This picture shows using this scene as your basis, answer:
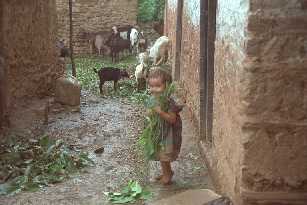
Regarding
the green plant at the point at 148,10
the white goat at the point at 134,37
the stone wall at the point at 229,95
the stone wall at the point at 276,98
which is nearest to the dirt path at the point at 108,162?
the stone wall at the point at 229,95

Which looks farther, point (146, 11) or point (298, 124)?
point (146, 11)

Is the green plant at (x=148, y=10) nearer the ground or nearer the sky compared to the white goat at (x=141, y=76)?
nearer the sky

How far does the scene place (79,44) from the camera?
18375mm

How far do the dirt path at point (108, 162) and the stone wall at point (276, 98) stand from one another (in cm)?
155

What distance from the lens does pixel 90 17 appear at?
18312 mm

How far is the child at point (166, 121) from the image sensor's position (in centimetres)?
507

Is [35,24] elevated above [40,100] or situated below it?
above

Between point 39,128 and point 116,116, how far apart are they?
5.32 feet

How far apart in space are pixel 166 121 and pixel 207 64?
1.68 metres

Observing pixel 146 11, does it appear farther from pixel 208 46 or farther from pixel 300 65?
pixel 300 65

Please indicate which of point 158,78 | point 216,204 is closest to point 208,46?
point 158,78

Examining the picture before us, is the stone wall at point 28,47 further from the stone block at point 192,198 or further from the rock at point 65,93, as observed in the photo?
the stone block at point 192,198

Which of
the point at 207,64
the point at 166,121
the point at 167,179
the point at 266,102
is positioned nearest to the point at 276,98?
the point at 266,102

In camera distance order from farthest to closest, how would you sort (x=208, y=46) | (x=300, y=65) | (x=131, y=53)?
1. (x=131, y=53)
2. (x=208, y=46)
3. (x=300, y=65)
